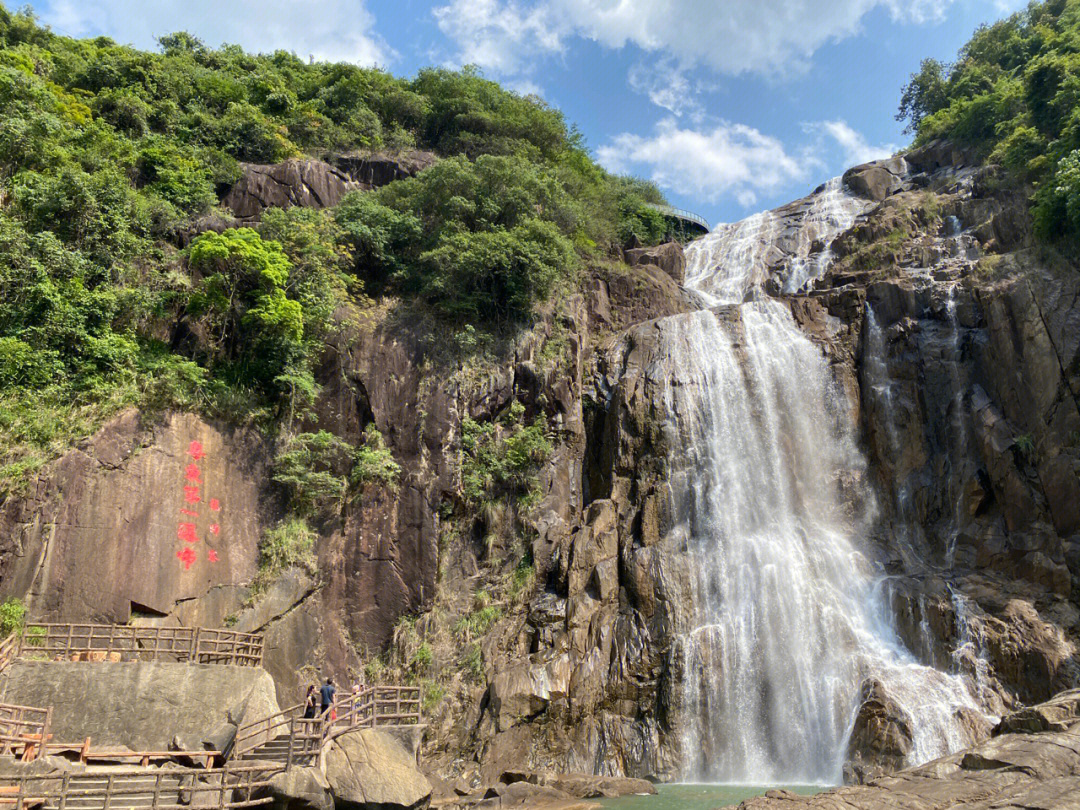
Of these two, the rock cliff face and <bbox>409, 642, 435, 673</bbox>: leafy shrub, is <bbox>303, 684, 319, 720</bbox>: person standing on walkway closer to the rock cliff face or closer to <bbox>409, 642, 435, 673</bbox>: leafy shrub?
the rock cliff face

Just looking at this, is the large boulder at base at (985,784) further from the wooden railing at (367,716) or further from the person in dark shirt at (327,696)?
the person in dark shirt at (327,696)

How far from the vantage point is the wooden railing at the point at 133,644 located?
45.3 ft

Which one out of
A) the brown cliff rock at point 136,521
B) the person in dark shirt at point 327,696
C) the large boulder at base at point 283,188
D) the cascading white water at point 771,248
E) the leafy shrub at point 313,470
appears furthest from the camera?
the cascading white water at point 771,248

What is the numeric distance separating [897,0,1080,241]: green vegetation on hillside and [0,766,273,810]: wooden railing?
82.1 ft

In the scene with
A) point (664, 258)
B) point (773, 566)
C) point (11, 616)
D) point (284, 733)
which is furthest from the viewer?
point (664, 258)

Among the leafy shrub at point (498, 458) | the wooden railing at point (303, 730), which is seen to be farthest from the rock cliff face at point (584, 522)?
the wooden railing at point (303, 730)

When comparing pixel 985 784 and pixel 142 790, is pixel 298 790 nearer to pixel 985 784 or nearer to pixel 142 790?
pixel 142 790

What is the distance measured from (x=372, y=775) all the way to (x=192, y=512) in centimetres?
813

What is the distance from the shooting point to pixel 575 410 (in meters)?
23.8

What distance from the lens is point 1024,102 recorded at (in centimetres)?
2923

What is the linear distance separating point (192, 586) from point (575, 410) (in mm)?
12169

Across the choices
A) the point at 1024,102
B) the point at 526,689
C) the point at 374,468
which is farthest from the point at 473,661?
the point at 1024,102

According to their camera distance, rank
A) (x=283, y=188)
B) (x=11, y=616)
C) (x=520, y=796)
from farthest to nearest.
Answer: (x=283, y=188) < (x=520, y=796) < (x=11, y=616)

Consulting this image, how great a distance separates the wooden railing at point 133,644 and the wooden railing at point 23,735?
147cm
